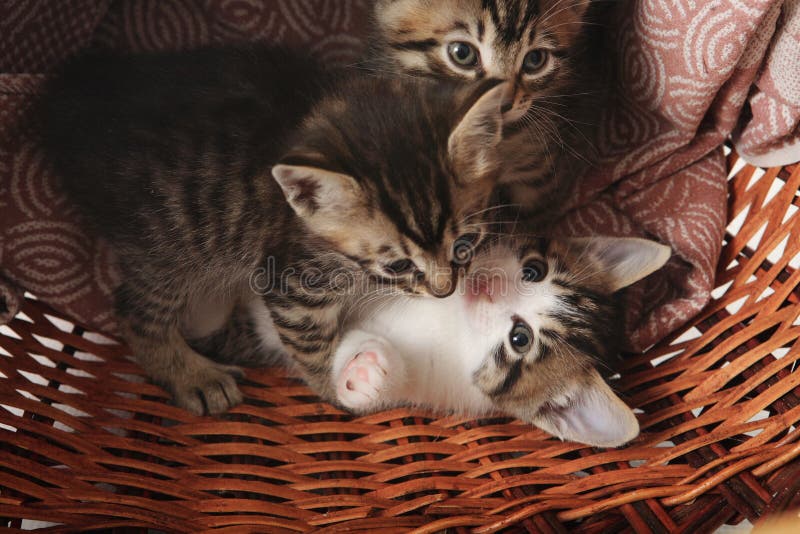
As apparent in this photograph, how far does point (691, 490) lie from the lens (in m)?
1.17

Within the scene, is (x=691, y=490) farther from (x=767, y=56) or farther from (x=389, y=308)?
(x=767, y=56)

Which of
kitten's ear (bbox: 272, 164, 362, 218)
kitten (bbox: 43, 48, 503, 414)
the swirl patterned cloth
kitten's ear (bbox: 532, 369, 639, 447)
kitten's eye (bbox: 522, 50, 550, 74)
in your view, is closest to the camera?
kitten's ear (bbox: 272, 164, 362, 218)

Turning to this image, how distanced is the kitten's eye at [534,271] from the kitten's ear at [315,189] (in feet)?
1.43

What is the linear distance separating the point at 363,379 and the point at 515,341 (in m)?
0.30

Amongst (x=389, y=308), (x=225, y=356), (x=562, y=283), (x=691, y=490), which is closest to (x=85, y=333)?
(x=225, y=356)

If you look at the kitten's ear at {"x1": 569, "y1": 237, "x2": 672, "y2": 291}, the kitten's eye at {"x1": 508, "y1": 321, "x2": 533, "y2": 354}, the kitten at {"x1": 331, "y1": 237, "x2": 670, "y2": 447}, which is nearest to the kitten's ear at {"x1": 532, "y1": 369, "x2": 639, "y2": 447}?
the kitten at {"x1": 331, "y1": 237, "x2": 670, "y2": 447}

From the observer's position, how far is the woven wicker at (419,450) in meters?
1.18

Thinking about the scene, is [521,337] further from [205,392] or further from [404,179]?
[205,392]

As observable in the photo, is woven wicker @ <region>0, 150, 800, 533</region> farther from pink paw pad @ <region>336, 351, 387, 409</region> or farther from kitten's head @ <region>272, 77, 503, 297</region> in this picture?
kitten's head @ <region>272, 77, 503, 297</region>

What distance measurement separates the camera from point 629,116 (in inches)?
66.1

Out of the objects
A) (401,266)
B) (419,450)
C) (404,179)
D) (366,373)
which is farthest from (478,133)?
(419,450)

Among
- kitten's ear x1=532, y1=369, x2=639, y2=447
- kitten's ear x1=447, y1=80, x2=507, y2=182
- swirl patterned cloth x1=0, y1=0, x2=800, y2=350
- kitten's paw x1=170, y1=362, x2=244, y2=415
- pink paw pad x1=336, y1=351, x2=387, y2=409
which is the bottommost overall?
kitten's ear x1=532, y1=369, x2=639, y2=447

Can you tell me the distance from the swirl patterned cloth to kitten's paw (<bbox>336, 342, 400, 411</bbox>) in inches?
22.9

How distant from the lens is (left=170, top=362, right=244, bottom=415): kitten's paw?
4.89 feet
